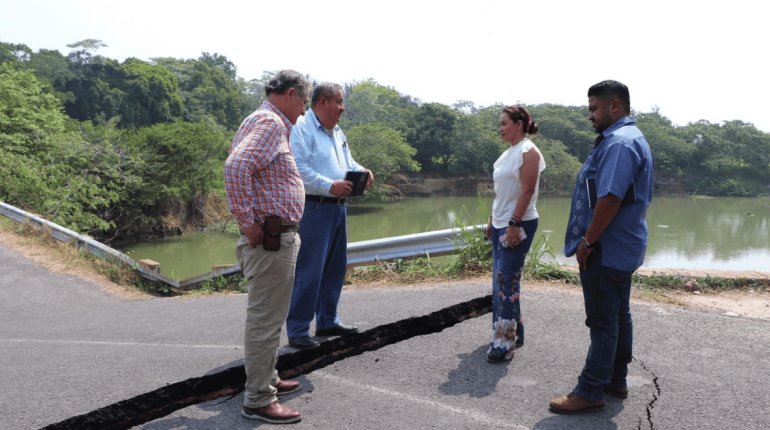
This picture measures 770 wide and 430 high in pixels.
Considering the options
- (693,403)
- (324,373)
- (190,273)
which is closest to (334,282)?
(324,373)

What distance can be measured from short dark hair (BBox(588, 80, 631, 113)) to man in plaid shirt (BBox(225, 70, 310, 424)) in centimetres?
181

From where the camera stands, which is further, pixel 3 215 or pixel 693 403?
pixel 3 215

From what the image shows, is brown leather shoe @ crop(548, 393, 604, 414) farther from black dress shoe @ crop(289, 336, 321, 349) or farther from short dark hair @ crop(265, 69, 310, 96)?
short dark hair @ crop(265, 69, 310, 96)

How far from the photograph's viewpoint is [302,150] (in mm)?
4137

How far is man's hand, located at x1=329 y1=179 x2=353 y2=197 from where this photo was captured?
13.3 feet

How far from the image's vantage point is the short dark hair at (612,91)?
11.3 feet

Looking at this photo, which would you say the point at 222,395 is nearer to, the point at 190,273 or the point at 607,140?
the point at 607,140

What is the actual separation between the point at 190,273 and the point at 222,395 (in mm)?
17993

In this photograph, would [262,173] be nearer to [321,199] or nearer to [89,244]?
[321,199]

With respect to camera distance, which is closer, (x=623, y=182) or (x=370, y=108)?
(x=623, y=182)

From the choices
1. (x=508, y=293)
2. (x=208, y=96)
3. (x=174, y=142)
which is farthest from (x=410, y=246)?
(x=208, y=96)

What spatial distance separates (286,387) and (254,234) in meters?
1.09

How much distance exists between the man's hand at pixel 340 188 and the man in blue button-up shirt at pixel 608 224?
149 cm

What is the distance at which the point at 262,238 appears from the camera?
3258mm
